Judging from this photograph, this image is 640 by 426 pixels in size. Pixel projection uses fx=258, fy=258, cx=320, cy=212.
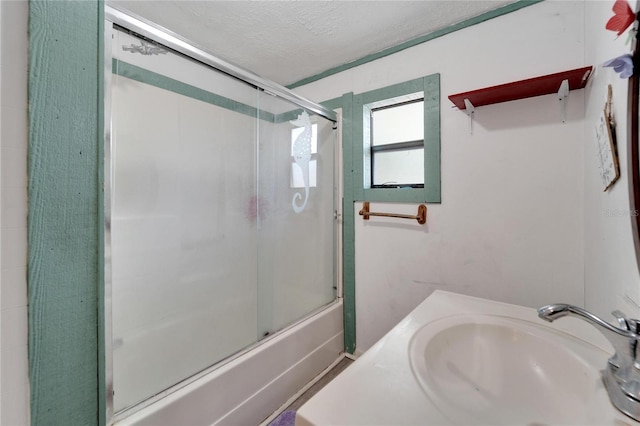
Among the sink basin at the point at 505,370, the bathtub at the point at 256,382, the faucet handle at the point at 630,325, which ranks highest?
the faucet handle at the point at 630,325

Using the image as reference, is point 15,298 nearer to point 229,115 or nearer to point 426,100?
point 229,115

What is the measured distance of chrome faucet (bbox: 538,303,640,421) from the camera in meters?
0.52

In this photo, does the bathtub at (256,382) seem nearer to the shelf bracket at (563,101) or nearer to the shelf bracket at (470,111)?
the shelf bracket at (470,111)

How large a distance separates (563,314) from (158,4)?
2.07m

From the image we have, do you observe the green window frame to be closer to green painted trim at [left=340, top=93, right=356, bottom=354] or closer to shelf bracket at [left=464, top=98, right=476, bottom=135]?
green painted trim at [left=340, top=93, right=356, bottom=354]

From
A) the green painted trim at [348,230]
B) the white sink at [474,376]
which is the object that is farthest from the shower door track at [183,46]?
the white sink at [474,376]

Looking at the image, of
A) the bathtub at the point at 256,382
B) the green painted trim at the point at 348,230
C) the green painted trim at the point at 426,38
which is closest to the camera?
the bathtub at the point at 256,382

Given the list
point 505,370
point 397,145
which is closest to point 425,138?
point 397,145

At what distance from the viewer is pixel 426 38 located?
1551mm

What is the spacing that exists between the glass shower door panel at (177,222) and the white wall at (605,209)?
4.79ft

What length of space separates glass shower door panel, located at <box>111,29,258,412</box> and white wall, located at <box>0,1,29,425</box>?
0.90 ft

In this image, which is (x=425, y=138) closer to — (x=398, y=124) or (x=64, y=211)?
(x=398, y=124)

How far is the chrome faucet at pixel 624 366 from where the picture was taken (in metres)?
0.52

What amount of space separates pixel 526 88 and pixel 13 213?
1908 mm
